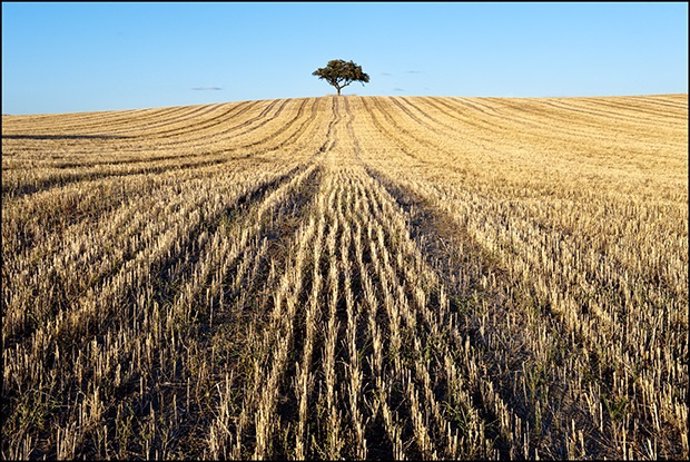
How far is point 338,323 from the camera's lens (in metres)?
4.40

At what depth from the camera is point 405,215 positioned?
939 cm

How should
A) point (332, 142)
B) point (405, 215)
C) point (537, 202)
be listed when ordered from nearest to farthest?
point (405, 215) < point (537, 202) < point (332, 142)

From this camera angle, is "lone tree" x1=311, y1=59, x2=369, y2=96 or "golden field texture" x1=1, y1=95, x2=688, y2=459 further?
"lone tree" x1=311, y1=59, x2=369, y2=96

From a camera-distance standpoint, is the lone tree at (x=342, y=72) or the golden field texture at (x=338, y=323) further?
the lone tree at (x=342, y=72)

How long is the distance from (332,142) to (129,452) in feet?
97.2

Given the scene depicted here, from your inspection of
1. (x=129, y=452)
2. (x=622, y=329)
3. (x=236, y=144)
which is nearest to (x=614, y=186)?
(x=622, y=329)

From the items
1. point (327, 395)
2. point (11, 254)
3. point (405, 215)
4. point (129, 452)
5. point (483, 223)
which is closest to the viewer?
point (129, 452)

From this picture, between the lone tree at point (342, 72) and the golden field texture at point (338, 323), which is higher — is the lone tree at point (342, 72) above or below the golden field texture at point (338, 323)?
above

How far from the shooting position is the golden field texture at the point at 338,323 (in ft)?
9.41

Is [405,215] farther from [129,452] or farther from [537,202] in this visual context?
[129,452]

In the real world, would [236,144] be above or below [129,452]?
above

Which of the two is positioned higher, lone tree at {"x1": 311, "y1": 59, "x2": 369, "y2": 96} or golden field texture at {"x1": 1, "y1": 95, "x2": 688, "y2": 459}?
lone tree at {"x1": 311, "y1": 59, "x2": 369, "y2": 96}

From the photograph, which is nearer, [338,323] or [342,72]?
[338,323]

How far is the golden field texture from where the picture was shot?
2.87 metres
